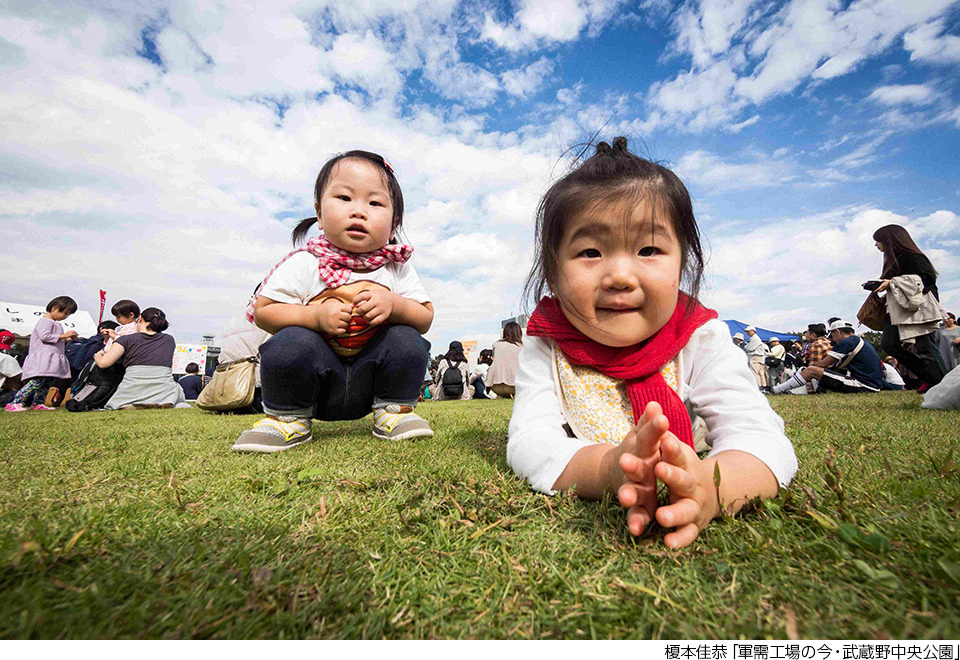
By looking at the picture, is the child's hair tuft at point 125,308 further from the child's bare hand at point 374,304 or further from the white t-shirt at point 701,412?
the white t-shirt at point 701,412

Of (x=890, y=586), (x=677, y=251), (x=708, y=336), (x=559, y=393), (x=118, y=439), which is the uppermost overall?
(x=677, y=251)

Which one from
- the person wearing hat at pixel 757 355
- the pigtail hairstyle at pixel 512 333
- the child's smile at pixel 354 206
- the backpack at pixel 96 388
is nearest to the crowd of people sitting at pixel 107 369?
the backpack at pixel 96 388

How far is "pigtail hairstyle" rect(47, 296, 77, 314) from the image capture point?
8.58 m

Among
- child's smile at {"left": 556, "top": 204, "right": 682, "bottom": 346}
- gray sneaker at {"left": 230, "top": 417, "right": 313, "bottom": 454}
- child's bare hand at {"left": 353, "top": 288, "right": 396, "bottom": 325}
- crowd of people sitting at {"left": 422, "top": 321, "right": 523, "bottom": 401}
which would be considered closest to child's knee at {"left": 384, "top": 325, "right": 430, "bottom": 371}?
child's bare hand at {"left": 353, "top": 288, "right": 396, "bottom": 325}

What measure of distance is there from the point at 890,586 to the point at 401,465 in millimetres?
1530

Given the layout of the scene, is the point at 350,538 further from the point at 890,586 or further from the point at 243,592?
the point at 890,586

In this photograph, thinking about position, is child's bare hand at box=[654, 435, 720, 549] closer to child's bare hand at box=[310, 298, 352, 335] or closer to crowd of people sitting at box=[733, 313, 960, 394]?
child's bare hand at box=[310, 298, 352, 335]

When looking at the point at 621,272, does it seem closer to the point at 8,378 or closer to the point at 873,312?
the point at 873,312

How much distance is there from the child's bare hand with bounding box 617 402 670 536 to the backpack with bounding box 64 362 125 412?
31.5ft

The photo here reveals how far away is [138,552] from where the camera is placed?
99cm

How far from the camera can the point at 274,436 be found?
254 centimetres

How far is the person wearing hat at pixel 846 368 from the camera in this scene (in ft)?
30.8

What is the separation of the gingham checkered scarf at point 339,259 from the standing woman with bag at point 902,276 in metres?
5.57
